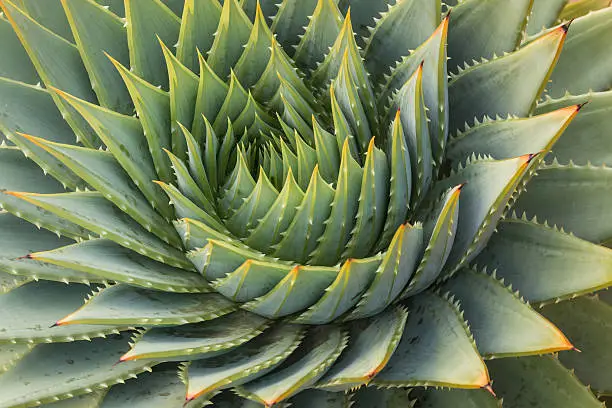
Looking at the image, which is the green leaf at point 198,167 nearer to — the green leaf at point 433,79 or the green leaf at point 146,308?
the green leaf at point 146,308

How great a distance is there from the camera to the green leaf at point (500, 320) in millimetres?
635

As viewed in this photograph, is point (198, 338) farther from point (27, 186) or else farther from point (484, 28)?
point (484, 28)

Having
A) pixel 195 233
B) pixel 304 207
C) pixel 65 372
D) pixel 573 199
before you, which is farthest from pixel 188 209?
pixel 573 199

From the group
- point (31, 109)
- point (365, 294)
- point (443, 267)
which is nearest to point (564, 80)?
point (443, 267)

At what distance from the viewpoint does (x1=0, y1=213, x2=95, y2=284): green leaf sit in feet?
2.55

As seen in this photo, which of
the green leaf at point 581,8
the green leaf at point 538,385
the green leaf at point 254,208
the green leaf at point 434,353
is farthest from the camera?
the green leaf at point 581,8

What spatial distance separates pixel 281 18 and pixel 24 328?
509mm

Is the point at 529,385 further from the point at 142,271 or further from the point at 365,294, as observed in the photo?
the point at 142,271

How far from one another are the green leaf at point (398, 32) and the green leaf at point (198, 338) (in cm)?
37

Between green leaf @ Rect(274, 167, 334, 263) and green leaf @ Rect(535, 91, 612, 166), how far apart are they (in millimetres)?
351

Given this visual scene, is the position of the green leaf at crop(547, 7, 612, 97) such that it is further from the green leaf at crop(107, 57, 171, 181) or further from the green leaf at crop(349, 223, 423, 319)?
the green leaf at crop(107, 57, 171, 181)

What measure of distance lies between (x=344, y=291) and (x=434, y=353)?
0.39 feet

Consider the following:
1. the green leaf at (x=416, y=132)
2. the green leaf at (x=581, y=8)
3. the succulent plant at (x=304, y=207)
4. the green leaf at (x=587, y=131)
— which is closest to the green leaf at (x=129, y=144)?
the succulent plant at (x=304, y=207)

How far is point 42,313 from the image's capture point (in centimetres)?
79
